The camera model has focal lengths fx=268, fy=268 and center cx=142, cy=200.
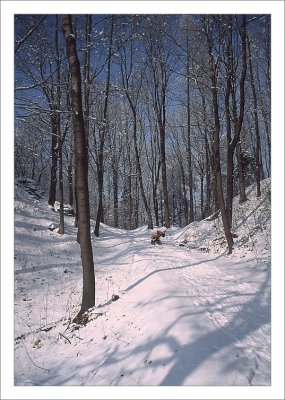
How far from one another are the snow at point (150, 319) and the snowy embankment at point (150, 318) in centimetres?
2

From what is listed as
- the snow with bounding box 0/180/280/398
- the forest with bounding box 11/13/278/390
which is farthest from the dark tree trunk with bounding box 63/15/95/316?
the snow with bounding box 0/180/280/398

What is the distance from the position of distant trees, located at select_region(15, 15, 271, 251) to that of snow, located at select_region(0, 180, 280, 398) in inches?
97.5

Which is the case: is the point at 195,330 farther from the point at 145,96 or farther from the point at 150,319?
the point at 145,96

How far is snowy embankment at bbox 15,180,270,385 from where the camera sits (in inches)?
136

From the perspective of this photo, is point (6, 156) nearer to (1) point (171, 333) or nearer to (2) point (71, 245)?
(1) point (171, 333)

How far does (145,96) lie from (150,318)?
1972 cm

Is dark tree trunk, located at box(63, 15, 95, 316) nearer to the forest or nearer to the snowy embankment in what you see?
the forest

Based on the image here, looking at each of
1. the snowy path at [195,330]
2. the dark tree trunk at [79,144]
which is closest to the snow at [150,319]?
the snowy path at [195,330]

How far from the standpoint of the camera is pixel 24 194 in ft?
55.7

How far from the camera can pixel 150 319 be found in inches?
184

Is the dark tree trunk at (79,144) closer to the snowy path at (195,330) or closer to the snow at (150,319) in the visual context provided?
the snow at (150,319)

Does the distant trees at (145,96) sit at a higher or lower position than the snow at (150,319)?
higher

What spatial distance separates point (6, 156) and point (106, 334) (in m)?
3.49

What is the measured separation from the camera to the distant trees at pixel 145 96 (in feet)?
20.9
